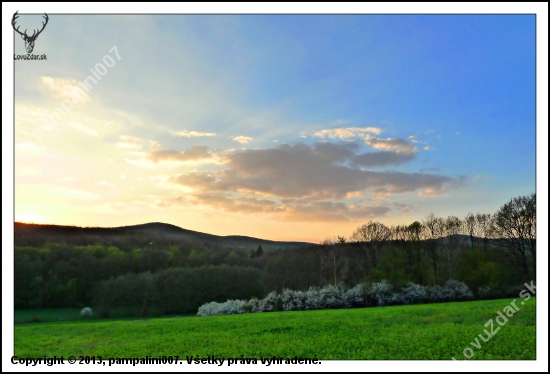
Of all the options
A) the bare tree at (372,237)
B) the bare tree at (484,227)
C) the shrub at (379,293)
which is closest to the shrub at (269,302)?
the bare tree at (372,237)

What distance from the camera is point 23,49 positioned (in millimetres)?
8570

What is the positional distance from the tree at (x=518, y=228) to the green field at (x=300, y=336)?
2316 millimetres

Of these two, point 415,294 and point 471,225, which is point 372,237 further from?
point 471,225

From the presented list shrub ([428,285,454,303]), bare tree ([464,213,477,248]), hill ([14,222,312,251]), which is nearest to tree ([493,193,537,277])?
bare tree ([464,213,477,248])

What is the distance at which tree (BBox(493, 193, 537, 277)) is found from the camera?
11641 millimetres

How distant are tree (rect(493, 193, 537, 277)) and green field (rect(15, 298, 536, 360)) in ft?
7.60

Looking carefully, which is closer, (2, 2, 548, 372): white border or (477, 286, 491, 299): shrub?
(2, 2, 548, 372): white border

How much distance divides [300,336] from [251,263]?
426 centimetres

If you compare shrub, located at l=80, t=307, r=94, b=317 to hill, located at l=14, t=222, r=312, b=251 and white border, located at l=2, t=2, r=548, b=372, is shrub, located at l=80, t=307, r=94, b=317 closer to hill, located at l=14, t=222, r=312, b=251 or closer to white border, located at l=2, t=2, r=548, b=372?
hill, located at l=14, t=222, r=312, b=251

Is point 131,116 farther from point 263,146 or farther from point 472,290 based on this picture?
point 472,290

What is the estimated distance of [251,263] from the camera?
12.6m

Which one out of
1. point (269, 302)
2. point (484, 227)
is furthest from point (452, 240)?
point (269, 302)

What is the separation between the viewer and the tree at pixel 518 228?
11.6m

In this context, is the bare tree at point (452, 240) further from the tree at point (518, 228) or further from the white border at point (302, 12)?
the white border at point (302, 12)
